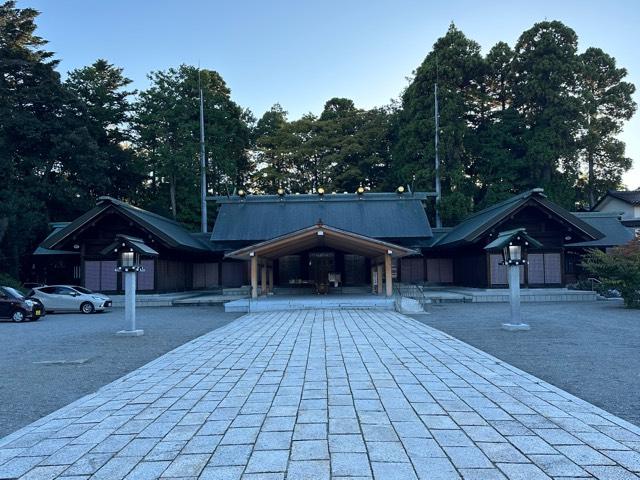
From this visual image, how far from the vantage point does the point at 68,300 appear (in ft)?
56.9

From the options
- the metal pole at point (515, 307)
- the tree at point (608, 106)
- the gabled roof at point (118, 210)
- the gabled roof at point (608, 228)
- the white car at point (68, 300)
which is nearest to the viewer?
the metal pole at point (515, 307)

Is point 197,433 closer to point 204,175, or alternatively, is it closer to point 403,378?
point 403,378

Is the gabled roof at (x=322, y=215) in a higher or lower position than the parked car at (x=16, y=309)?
higher

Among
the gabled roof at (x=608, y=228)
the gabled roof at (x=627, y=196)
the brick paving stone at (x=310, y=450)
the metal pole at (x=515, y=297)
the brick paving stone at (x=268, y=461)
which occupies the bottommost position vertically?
the brick paving stone at (x=310, y=450)

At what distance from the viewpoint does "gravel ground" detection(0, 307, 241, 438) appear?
17.6ft

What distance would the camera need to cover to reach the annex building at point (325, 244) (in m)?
20.6

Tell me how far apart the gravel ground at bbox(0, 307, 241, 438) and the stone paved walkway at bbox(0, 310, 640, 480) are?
0.54 meters

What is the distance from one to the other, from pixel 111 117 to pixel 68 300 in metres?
21.8

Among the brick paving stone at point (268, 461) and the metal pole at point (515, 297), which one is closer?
the brick paving stone at point (268, 461)

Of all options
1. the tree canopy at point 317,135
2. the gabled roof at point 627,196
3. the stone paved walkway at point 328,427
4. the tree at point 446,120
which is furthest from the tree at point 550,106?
the stone paved walkway at point 328,427

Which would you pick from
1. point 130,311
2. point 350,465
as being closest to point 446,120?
point 130,311

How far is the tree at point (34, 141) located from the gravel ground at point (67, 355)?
13.5 metres

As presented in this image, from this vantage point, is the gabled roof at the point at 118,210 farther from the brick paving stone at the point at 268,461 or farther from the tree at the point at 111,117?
the brick paving stone at the point at 268,461

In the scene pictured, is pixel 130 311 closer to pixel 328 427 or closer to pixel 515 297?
pixel 328 427
